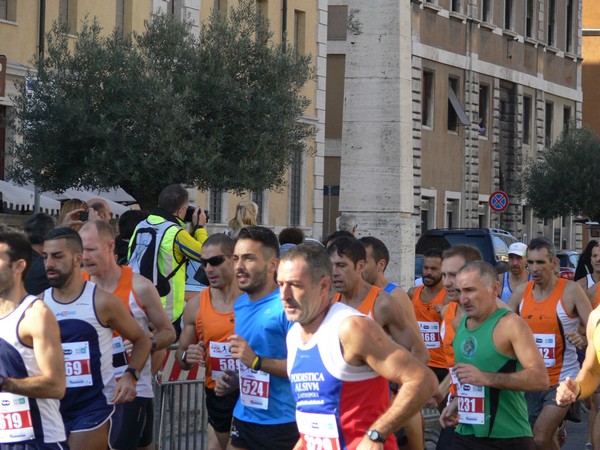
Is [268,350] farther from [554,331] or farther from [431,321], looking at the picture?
[431,321]

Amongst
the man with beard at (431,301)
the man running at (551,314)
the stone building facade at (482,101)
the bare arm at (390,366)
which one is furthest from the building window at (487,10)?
the bare arm at (390,366)

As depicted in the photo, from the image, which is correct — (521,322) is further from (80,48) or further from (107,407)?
(80,48)

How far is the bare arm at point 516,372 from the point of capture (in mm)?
8156

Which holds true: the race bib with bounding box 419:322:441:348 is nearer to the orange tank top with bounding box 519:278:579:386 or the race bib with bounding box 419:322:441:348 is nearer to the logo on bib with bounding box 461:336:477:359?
the orange tank top with bounding box 519:278:579:386

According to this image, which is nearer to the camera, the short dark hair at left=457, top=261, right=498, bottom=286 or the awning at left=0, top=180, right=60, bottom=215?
the short dark hair at left=457, top=261, right=498, bottom=286

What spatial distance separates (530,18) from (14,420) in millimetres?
45570

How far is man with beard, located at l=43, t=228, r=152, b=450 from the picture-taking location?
320 inches

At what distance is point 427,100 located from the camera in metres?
43.2

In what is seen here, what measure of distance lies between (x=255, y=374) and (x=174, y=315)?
3.38 metres

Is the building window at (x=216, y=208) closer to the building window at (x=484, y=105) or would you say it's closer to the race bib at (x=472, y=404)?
the building window at (x=484, y=105)

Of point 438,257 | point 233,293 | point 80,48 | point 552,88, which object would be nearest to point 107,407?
point 233,293

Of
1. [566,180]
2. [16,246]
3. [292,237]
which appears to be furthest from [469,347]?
[566,180]

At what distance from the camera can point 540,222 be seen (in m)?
49.4

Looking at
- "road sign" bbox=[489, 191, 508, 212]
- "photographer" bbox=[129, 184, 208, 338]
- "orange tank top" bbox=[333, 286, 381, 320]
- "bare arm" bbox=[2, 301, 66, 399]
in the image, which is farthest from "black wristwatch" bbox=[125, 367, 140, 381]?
"road sign" bbox=[489, 191, 508, 212]
